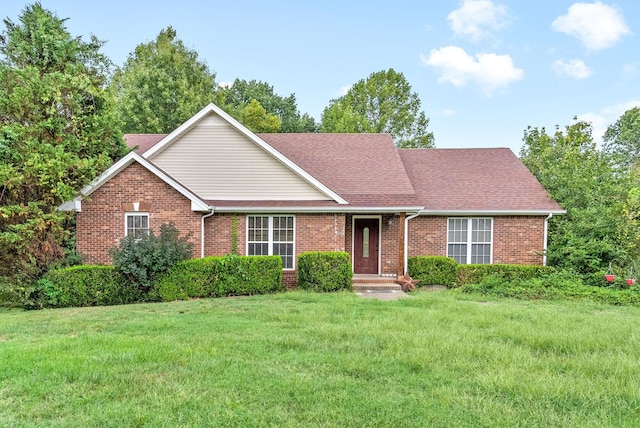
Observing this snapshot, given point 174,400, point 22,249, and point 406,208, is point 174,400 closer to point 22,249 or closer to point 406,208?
point 22,249

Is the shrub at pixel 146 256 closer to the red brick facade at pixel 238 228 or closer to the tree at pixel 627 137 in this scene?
the red brick facade at pixel 238 228

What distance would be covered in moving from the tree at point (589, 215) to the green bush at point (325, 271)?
287 inches

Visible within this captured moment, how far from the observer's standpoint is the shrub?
34.3 ft

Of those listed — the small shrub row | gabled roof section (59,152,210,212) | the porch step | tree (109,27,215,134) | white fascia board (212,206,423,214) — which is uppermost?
tree (109,27,215,134)

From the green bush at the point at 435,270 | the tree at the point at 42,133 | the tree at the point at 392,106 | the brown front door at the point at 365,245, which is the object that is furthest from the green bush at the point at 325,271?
the tree at the point at 392,106

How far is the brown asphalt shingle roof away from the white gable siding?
498mm

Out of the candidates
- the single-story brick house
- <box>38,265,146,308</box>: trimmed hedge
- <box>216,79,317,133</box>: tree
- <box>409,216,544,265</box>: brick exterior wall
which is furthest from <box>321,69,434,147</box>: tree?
<box>38,265,146,308</box>: trimmed hedge

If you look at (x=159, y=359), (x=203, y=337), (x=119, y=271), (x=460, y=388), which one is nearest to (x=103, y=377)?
(x=159, y=359)

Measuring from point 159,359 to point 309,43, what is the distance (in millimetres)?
18008

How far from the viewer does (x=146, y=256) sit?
34.4ft

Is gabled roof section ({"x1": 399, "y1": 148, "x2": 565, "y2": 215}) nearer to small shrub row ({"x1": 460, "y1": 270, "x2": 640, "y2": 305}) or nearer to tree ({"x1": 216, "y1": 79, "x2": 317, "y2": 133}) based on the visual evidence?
small shrub row ({"x1": 460, "y1": 270, "x2": 640, "y2": 305})

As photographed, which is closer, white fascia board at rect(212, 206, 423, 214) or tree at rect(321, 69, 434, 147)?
white fascia board at rect(212, 206, 423, 214)

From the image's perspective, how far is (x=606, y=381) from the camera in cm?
452

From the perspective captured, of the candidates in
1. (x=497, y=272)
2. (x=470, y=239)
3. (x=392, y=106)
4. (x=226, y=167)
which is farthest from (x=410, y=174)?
(x=392, y=106)
